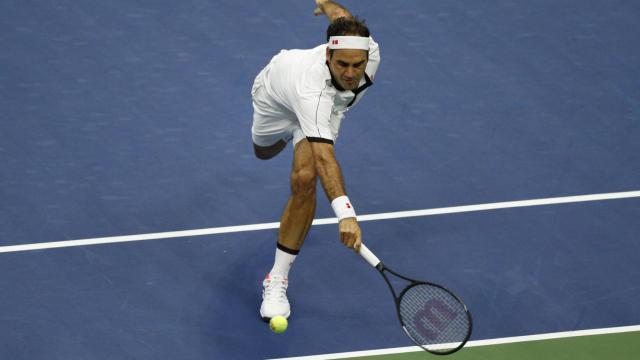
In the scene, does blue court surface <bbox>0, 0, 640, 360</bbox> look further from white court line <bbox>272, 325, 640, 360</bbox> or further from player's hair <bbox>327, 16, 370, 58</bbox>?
player's hair <bbox>327, 16, 370, 58</bbox>

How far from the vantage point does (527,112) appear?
10102mm

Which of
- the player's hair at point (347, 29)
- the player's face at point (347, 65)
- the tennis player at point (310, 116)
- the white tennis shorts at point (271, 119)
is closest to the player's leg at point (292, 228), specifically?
the tennis player at point (310, 116)

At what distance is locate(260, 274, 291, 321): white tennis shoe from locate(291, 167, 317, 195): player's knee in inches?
27.9

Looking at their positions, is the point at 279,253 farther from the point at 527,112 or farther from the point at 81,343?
the point at 527,112

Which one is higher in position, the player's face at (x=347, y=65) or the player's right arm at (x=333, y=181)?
the player's face at (x=347, y=65)

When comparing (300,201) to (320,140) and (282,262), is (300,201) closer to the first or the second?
(282,262)

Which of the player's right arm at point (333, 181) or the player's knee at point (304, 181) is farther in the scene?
the player's knee at point (304, 181)

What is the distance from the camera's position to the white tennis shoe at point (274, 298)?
326 inches

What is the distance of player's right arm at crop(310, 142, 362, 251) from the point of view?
280 inches

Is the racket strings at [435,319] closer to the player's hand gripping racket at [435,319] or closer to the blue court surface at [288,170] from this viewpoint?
the player's hand gripping racket at [435,319]

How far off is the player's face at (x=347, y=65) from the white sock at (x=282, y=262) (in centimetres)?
142

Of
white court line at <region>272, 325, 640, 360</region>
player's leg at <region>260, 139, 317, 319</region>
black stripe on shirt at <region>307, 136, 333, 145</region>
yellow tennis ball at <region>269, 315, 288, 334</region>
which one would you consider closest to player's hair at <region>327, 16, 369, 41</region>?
black stripe on shirt at <region>307, 136, 333, 145</region>

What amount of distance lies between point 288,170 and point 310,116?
80.9 inches

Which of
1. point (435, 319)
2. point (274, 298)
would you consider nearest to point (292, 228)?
point (274, 298)
